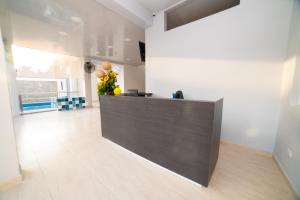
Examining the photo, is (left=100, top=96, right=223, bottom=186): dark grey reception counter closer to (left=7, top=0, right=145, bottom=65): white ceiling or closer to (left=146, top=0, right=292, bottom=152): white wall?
(left=146, top=0, right=292, bottom=152): white wall

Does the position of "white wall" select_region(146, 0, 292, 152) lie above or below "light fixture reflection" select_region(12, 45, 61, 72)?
below

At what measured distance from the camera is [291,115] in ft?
4.36

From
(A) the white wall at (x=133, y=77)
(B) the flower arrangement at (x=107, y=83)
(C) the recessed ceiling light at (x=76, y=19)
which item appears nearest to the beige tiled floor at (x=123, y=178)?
(B) the flower arrangement at (x=107, y=83)

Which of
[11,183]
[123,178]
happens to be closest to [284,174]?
[123,178]

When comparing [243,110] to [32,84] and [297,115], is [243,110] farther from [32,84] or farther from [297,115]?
[32,84]

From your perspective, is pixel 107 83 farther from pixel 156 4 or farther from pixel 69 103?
pixel 69 103

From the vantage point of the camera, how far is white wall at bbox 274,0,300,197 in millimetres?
1183

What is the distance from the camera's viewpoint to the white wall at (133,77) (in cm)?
784

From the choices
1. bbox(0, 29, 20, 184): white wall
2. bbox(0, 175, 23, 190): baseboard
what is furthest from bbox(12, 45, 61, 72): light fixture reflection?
bbox(0, 175, 23, 190): baseboard

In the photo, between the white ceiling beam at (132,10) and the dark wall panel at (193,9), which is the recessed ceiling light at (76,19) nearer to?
A: the white ceiling beam at (132,10)

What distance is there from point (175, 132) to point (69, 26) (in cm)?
376

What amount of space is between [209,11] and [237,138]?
2.92 meters

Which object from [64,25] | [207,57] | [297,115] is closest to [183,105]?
[297,115]

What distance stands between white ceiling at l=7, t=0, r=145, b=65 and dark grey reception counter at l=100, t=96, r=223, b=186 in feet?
7.13
